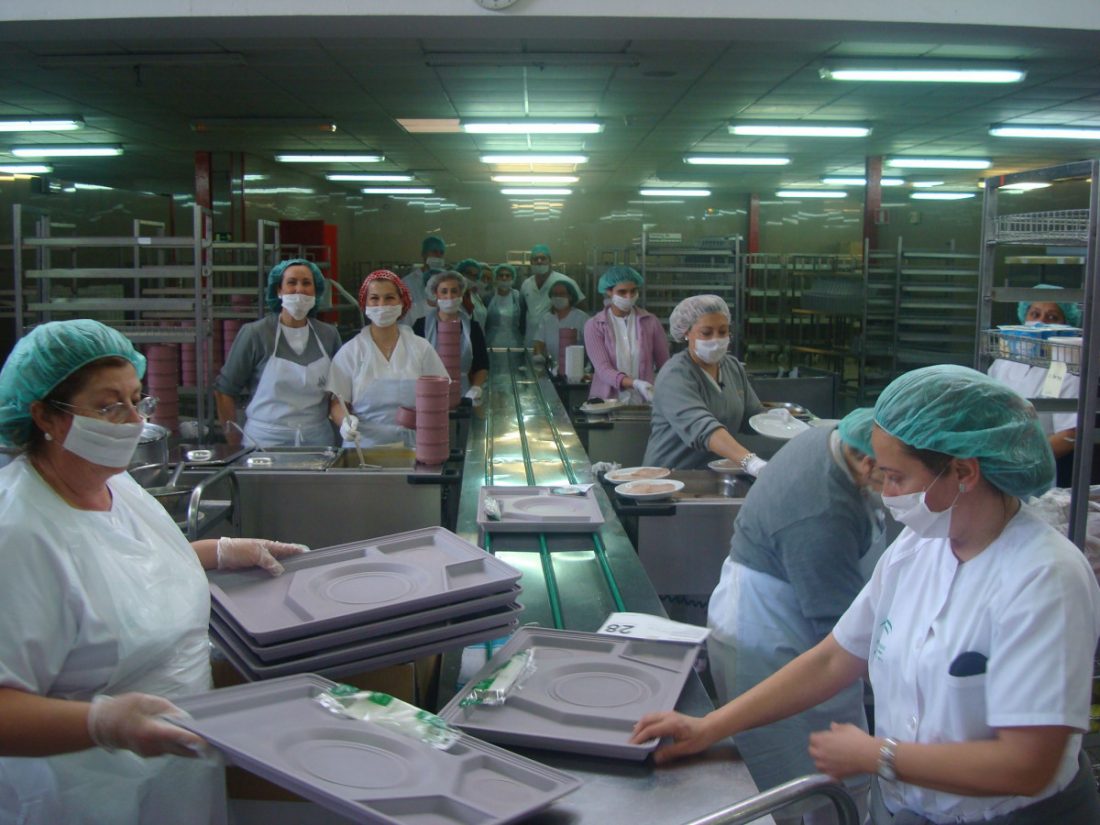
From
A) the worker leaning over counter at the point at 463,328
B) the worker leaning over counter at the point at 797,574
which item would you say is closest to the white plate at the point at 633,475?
the worker leaning over counter at the point at 797,574

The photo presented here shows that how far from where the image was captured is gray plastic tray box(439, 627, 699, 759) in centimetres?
134

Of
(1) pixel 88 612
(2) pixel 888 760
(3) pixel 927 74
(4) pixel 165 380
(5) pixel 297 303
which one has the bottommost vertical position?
(2) pixel 888 760

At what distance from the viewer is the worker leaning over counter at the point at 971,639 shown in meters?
1.28

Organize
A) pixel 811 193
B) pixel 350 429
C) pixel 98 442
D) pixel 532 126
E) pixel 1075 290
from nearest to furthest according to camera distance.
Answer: pixel 98 442 < pixel 1075 290 < pixel 350 429 < pixel 532 126 < pixel 811 193

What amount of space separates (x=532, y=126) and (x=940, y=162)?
5414 mm

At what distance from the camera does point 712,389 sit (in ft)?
12.2

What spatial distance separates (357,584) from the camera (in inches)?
64.0

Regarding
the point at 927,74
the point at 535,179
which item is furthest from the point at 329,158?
the point at 927,74

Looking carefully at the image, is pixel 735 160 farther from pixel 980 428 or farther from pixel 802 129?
pixel 980 428

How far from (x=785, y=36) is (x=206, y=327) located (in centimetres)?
329

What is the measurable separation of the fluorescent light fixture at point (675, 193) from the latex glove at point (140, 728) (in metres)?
13.8

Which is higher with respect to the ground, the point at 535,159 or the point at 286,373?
the point at 535,159

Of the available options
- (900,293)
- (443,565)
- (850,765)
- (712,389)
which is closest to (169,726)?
(443,565)

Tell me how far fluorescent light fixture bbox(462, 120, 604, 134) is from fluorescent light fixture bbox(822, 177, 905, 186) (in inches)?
207
